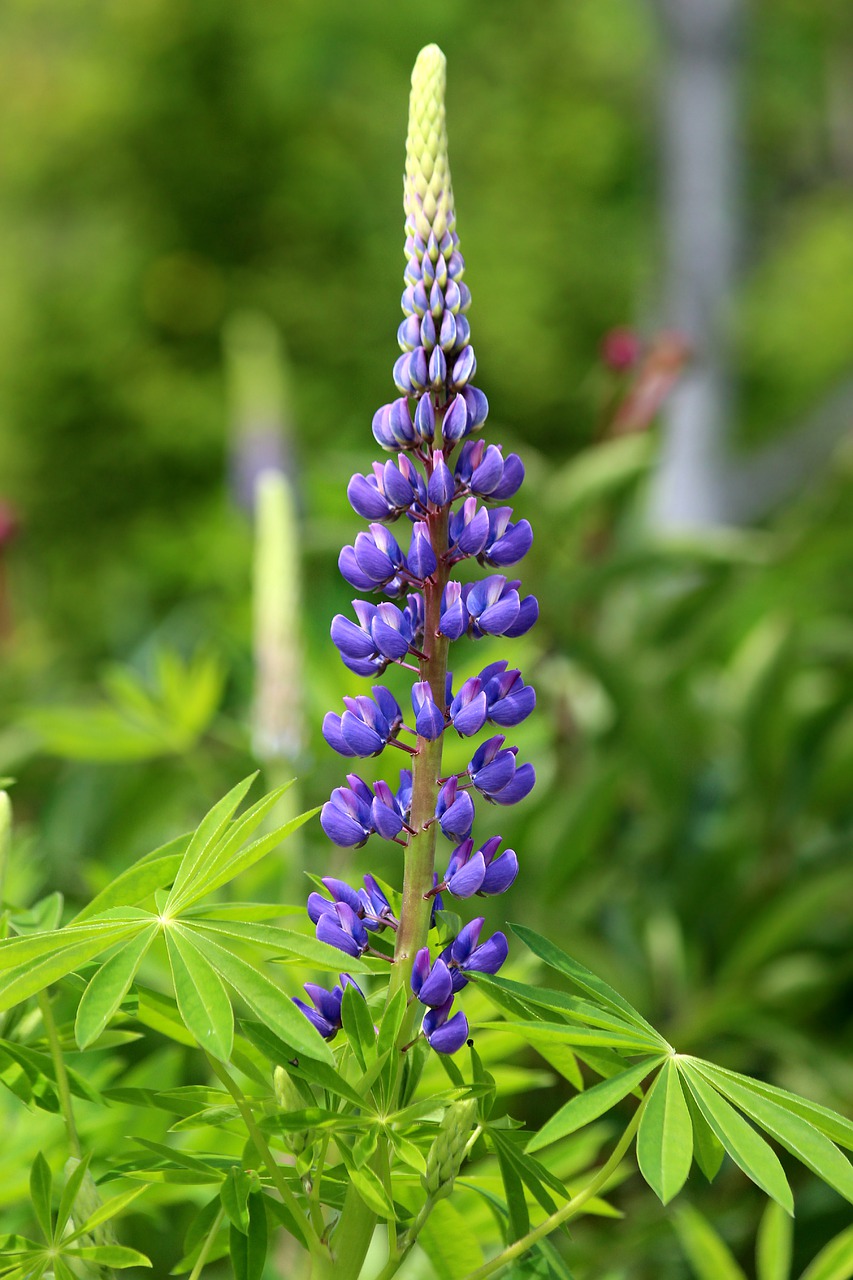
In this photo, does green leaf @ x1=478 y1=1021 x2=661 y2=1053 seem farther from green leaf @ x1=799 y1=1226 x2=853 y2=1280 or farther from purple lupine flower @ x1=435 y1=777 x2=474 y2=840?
green leaf @ x1=799 y1=1226 x2=853 y2=1280

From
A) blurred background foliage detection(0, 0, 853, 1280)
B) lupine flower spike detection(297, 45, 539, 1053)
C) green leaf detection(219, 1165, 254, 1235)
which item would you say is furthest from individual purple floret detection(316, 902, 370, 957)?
blurred background foliage detection(0, 0, 853, 1280)

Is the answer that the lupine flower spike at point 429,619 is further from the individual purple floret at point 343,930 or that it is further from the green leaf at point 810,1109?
the green leaf at point 810,1109

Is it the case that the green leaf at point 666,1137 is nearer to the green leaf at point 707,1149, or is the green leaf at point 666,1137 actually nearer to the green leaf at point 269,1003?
the green leaf at point 707,1149

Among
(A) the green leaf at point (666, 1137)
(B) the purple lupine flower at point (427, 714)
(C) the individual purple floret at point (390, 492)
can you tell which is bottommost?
(A) the green leaf at point (666, 1137)

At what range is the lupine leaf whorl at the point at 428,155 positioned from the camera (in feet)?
1.87

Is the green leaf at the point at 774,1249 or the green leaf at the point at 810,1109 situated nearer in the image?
the green leaf at the point at 810,1109

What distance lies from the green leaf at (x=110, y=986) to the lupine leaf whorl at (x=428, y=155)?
0.35m

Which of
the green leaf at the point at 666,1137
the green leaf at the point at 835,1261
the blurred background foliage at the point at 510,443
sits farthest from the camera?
the blurred background foliage at the point at 510,443

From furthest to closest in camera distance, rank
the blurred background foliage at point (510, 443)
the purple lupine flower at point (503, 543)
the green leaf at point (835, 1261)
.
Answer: the blurred background foliage at point (510, 443)
the green leaf at point (835, 1261)
the purple lupine flower at point (503, 543)

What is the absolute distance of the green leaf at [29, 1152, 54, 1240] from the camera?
1.92 feet

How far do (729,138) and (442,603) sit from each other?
447 cm

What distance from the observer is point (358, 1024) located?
562mm

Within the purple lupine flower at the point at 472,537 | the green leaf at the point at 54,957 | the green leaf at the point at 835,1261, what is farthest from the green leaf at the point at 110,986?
the green leaf at the point at 835,1261

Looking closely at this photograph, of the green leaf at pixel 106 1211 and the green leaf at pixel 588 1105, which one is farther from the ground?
the green leaf at pixel 588 1105
